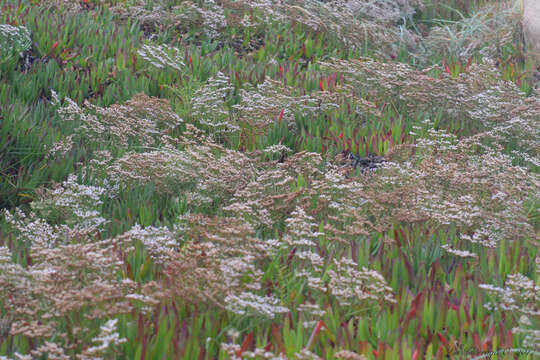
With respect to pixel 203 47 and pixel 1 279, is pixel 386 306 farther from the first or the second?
→ pixel 203 47

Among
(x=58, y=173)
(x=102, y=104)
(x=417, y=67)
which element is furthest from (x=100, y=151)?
(x=417, y=67)

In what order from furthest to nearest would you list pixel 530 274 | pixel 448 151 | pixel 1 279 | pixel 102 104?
pixel 102 104, pixel 448 151, pixel 530 274, pixel 1 279

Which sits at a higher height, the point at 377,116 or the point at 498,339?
the point at 377,116

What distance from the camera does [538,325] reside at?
297 cm

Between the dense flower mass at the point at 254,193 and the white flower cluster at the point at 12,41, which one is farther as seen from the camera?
the white flower cluster at the point at 12,41

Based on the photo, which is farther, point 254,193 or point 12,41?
point 12,41

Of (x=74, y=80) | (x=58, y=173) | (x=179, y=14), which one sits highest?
(x=179, y=14)

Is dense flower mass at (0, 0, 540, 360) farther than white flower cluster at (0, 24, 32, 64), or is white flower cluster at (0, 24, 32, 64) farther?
white flower cluster at (0, 24, 32, 64)

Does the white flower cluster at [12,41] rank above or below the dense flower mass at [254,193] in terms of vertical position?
above

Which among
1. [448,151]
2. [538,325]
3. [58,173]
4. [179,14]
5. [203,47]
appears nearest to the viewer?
[538,325]

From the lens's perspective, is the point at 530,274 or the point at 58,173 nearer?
the point at 530,274

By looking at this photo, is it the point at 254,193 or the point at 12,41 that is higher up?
the point at 12,41

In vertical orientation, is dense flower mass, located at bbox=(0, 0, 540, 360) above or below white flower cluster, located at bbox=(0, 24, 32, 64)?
below

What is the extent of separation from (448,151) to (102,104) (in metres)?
3.29
